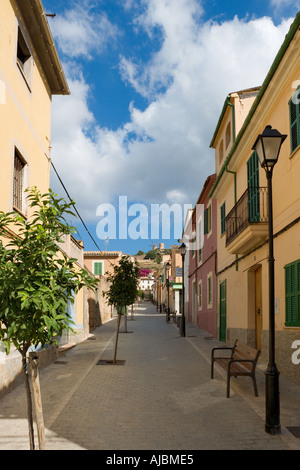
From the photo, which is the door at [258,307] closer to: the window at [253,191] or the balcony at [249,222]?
the balcony at [249,222]

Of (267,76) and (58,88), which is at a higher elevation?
(58,88)

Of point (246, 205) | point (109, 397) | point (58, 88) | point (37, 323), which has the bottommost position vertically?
point (109, 397)

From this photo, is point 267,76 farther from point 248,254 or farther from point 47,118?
point 47,118

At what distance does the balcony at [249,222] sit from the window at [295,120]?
2.26m

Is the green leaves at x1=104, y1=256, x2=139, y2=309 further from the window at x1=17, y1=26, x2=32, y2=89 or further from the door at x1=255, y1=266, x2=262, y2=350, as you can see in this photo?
the window at x1=17, y1=26, x2=32, y2=89

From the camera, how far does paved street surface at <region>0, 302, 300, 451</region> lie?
220 inches

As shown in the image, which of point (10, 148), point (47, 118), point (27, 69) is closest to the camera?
point (10, 148)

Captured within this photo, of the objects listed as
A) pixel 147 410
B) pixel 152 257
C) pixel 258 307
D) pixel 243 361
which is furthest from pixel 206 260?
Answer: pixel 152 257

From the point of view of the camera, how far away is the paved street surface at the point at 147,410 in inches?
220

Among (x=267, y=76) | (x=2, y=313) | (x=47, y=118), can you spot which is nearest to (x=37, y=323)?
(x=2, y=313)

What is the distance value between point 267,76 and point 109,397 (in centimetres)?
737

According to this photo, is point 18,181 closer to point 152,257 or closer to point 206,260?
point 206,260

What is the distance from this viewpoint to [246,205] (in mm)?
12391

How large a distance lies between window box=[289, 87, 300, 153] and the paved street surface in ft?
15.6
